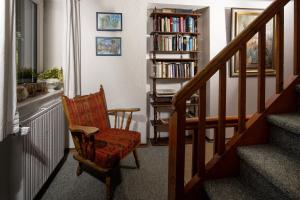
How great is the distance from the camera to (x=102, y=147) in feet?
7.25

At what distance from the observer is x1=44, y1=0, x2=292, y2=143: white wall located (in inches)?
131

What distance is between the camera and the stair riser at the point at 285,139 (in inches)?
57.0

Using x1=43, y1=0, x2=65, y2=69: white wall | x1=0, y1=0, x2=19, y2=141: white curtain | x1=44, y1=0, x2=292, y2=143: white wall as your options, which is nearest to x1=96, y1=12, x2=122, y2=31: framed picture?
x1=44, y1=0, x2=292, y2=143: white wall

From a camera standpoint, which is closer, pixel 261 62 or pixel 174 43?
pixel 261 62

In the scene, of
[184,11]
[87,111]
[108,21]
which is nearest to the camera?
[87,111]

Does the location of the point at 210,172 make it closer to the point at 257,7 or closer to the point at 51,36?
the point at 51,36

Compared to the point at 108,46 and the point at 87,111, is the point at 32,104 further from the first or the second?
the point at 108,46

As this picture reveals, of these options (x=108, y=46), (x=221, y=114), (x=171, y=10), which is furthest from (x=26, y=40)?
(x=221, y=114)

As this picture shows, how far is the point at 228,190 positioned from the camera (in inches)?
57.9

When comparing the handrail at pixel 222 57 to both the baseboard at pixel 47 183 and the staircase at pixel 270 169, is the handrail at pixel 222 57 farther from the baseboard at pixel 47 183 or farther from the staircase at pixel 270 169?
the baseboard at pixel 47 183

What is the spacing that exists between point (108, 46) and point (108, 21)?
35 centimetres

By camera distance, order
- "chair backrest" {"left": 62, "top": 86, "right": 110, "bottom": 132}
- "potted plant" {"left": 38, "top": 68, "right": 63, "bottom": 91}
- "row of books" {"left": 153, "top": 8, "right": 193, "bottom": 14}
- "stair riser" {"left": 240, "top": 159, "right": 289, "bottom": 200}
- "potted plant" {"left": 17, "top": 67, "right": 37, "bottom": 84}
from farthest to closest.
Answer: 1. "row of books" {"left": 153, "top": 8, "right": 193, "bottom": 14}
2. "potted plant" {"left": 38, "top": 68, "right": 63, "bottom": 91}
3. "potted plant" {"left": 17, "top": 67, "right": 37, "bottom": 84}
4. "chair backrest" {"left": 62, "top": 86, "right": 110, "bottom": 132}
5. "stair riser" {"left": 240, "top": 159, "right": 289, "bottom": 200}

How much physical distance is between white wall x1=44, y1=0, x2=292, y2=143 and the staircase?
215 centimetres

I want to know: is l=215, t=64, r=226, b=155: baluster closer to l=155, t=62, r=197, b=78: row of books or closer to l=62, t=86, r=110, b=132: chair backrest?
l=62, t=86, r=110, b=132: chair backrest
